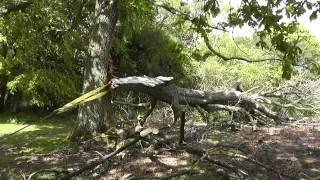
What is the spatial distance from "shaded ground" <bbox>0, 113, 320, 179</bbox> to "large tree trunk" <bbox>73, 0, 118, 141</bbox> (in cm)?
59

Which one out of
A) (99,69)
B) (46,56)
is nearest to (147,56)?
(46,56)

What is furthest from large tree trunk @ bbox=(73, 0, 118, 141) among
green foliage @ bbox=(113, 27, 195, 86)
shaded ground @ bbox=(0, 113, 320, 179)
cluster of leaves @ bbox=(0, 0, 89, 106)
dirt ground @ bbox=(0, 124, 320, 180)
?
green foliage @ bbox=(113, 27, 195, 86)

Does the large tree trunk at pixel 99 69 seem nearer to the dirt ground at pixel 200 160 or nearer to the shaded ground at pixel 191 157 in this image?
the shaded ground at pixel 191 157

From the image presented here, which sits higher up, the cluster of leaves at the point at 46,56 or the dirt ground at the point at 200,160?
the cluster of leaves at the point at 46,56

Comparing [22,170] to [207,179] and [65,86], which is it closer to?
[207,179]

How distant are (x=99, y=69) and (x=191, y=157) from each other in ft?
11.5

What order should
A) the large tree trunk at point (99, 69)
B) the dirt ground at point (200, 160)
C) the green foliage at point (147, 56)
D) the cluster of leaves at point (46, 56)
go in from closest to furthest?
the dirt ground at point (200, 160)
the large tree trunk at point (99, 69)
the cluster of leaves at point (46, 56)
the green foliage at point (147, 56)

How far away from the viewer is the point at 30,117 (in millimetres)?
23797

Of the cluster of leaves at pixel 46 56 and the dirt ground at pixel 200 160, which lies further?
the cluster of leaves at pixel 46 56

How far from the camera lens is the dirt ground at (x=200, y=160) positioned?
748cm

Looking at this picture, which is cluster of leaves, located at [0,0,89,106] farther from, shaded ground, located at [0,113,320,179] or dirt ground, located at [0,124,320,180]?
dirt ground, located at [0,124,320,180]

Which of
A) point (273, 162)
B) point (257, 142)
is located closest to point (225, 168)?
point (273, 162)

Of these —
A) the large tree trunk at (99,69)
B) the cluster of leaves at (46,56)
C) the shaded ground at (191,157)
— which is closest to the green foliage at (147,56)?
the cluster of leaves at (46,56)

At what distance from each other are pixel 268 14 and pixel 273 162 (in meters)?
2.89
